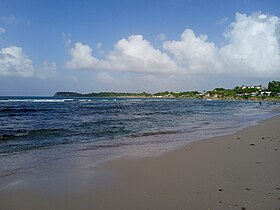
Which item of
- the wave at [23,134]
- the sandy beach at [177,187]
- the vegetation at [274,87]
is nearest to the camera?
the sandy beach at [177,187]

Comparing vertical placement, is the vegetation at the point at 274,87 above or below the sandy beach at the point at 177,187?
above

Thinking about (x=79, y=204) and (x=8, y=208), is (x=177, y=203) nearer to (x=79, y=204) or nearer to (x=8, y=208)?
(x=79, y=204)

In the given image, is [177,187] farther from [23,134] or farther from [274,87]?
[274,87]

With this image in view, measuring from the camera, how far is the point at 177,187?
19.2 ft

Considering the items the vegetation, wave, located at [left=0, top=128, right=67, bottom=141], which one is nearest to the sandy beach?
wave, located at [left=0, top=128, right=67, bottom=141]

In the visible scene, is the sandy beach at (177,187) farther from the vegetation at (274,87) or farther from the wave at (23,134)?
the vegetation at (274,87)

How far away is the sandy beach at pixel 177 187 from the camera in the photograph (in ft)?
16.3

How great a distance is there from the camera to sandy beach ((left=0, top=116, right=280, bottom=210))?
16.3 ft

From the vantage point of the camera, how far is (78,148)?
11.1 m

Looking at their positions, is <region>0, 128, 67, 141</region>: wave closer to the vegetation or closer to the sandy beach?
the sandy beach

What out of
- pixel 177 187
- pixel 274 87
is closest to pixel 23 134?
pixel 177 187

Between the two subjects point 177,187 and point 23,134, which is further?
point 23,134

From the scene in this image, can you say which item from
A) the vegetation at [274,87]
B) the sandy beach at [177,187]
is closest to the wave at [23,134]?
the sandy beach at [177,187]

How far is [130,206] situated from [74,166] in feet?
12.0
